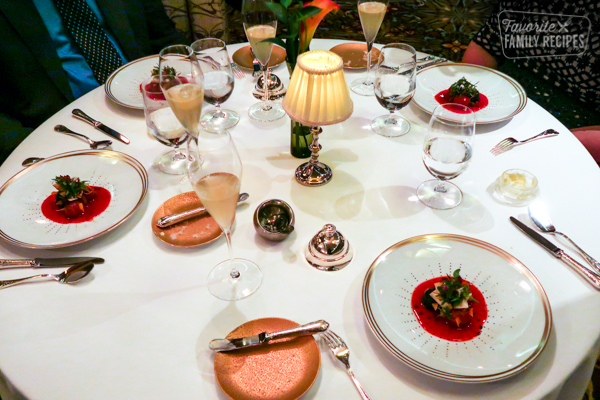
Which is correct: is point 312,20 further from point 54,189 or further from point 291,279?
point 54,189

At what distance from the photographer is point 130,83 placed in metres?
1.50

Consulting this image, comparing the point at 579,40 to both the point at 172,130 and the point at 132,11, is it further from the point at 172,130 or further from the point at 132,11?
the point at 132,11

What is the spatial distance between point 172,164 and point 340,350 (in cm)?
73

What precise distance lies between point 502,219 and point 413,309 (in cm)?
38

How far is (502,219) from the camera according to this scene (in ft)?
3.39

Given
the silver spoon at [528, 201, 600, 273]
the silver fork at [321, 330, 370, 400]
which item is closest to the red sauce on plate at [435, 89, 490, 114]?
the silver spoon at [528, 201, 600, 273]

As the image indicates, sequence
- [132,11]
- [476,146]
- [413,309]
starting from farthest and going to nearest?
1. [132,11]
2. [476,146]
3. [413,309]

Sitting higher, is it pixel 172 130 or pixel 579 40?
pixel 172 130

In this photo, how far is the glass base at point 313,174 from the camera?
115 cm

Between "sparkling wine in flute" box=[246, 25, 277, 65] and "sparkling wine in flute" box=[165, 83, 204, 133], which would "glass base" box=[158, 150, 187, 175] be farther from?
"sparkling wine in flute" box=[246, 25, 277, 65]

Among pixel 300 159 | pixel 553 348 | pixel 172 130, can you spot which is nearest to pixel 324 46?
pixel 300 159

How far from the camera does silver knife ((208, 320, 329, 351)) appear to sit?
0.76m

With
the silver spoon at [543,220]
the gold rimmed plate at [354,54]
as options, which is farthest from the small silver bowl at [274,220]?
the gold rimmed plate at [354,54]

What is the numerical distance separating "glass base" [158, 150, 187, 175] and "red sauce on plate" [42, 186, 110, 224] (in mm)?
171
